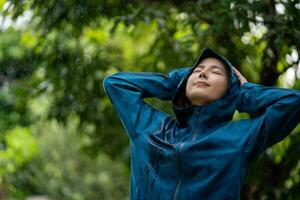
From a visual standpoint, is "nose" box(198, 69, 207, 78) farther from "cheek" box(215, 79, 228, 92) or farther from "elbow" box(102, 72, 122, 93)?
"elbow" box(102, 72, 122, 93)

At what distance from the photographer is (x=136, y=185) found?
283 centimetres

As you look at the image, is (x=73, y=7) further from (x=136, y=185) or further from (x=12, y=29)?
(x=136, y=185)

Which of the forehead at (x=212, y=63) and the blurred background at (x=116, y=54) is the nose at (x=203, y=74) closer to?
the forehead at (x=212, y=63)

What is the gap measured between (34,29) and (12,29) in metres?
0.59

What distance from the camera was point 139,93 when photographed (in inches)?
116

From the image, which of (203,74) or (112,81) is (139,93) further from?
(203,74)

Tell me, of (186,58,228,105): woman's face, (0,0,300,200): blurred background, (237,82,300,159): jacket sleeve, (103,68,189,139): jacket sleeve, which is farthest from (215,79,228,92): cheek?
(0,0,300,200): blurred background

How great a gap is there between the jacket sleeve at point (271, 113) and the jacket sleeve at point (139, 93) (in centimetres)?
37

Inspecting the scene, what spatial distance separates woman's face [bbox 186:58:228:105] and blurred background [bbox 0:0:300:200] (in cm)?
122

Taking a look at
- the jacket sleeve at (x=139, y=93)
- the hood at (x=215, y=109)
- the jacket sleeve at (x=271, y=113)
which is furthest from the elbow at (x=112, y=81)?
the jacket sleeve at (x=271, y=113)

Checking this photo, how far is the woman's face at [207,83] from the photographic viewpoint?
279 centimetres

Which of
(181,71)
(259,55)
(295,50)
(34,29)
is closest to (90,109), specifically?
(34,29)

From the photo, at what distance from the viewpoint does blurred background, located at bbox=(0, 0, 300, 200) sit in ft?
15.8

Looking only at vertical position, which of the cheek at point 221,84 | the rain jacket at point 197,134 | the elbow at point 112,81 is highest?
the elbow at point 112,81
